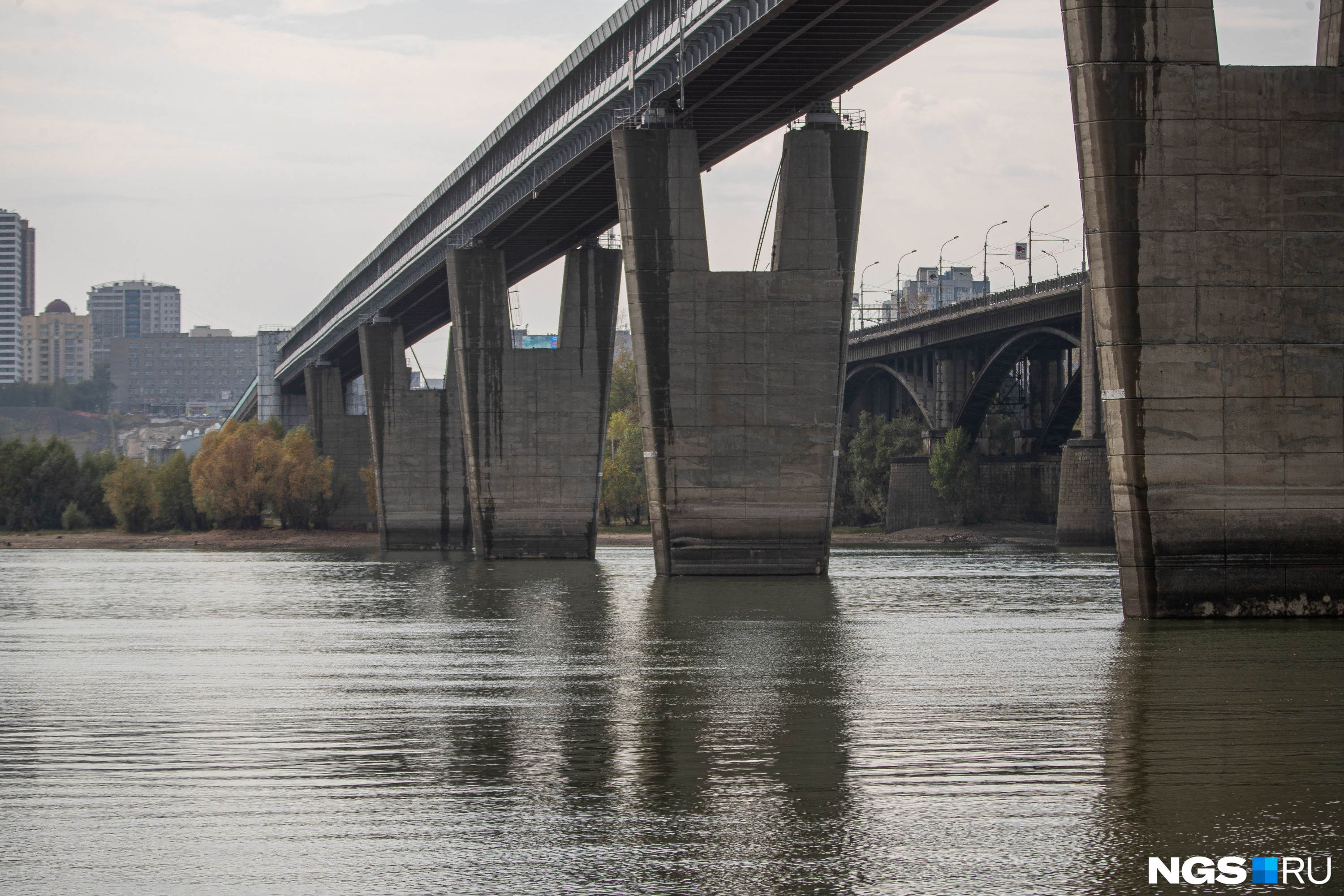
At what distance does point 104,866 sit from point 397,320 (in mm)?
102696

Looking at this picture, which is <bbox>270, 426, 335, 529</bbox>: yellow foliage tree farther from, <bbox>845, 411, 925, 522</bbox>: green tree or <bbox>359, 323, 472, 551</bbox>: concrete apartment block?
<bbox>845, 411, 925, 522</bbox>: green tree

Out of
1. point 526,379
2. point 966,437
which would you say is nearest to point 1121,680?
point 526,379

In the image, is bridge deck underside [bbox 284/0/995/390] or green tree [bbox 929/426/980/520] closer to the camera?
bridge deck underside [bbox 284/0/995/390]

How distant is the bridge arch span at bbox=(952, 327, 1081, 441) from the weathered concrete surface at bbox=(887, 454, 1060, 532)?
3043 millimetres

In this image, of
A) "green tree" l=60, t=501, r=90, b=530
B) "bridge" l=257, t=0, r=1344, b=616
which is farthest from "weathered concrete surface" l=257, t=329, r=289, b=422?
"bridge" l=257, t=0, r=1344, b=616

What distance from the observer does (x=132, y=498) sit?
119562 millimetres

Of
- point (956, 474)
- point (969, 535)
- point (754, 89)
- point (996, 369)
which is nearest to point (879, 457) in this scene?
point (956, 474)

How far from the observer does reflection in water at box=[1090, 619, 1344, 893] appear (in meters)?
11.8

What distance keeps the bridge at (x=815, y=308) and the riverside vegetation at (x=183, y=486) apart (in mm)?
16049

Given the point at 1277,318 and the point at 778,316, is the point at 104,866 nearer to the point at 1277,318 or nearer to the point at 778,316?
the point at 1277,318

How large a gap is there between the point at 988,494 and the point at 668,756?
92.4m

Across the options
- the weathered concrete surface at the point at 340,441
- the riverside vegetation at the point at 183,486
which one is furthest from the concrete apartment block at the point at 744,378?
the weathered concrete surface at the point at 340,441

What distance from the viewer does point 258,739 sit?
1714 cm

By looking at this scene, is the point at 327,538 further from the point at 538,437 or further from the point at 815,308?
the point at 815,308
